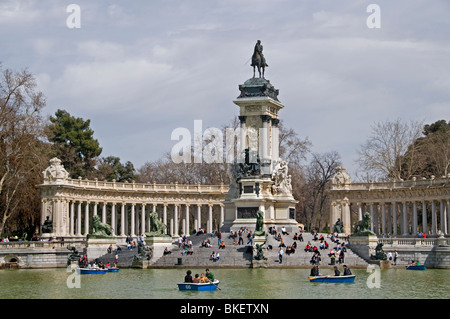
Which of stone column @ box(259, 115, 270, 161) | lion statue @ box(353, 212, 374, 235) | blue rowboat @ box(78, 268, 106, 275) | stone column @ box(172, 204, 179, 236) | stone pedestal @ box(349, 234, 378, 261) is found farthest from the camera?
stone column @ box(172, 204, 179, 236)

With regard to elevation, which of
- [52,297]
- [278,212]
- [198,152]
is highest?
[198,152]

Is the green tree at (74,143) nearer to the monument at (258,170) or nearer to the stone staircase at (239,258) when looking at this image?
the monument at (258,170)

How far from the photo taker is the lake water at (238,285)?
38.5m

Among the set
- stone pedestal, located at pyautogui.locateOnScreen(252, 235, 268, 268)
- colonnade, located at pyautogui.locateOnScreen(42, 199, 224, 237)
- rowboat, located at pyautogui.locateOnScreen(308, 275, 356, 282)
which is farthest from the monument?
rowboat, located at pyautogui.locateOnScreen(308, 275, 356, 282)

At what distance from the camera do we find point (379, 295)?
126 feet

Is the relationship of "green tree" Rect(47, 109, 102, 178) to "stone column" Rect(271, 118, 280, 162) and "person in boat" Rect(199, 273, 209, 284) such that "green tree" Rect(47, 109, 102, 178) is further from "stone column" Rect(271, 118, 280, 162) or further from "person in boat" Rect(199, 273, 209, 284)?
"person in boat" Rect(199, 273, 209, 284)

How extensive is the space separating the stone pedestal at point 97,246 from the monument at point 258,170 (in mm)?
10065

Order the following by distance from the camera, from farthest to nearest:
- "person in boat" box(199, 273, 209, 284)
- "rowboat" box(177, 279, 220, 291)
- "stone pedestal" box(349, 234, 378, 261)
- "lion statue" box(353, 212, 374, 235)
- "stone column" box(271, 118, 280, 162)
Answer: "stone column" box(271, 118, 280, 162), "lion statue" box(353, 212, 374, 235), "stone pedestal" box(349, 234, 378, 261), "person in boat" box(199, 273, 209, 284), "rowboat" box(177, 279, 220, 291)

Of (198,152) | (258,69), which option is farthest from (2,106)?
(198,152)

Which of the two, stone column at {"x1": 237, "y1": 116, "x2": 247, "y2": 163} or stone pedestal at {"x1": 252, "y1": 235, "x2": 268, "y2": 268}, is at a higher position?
stone column at {"x1": 237, "y1": 116, "x2": 247, "y2": 163}

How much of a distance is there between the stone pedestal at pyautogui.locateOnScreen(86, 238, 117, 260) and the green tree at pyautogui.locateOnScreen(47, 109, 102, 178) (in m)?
33.7

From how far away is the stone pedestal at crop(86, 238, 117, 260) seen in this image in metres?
65.6
